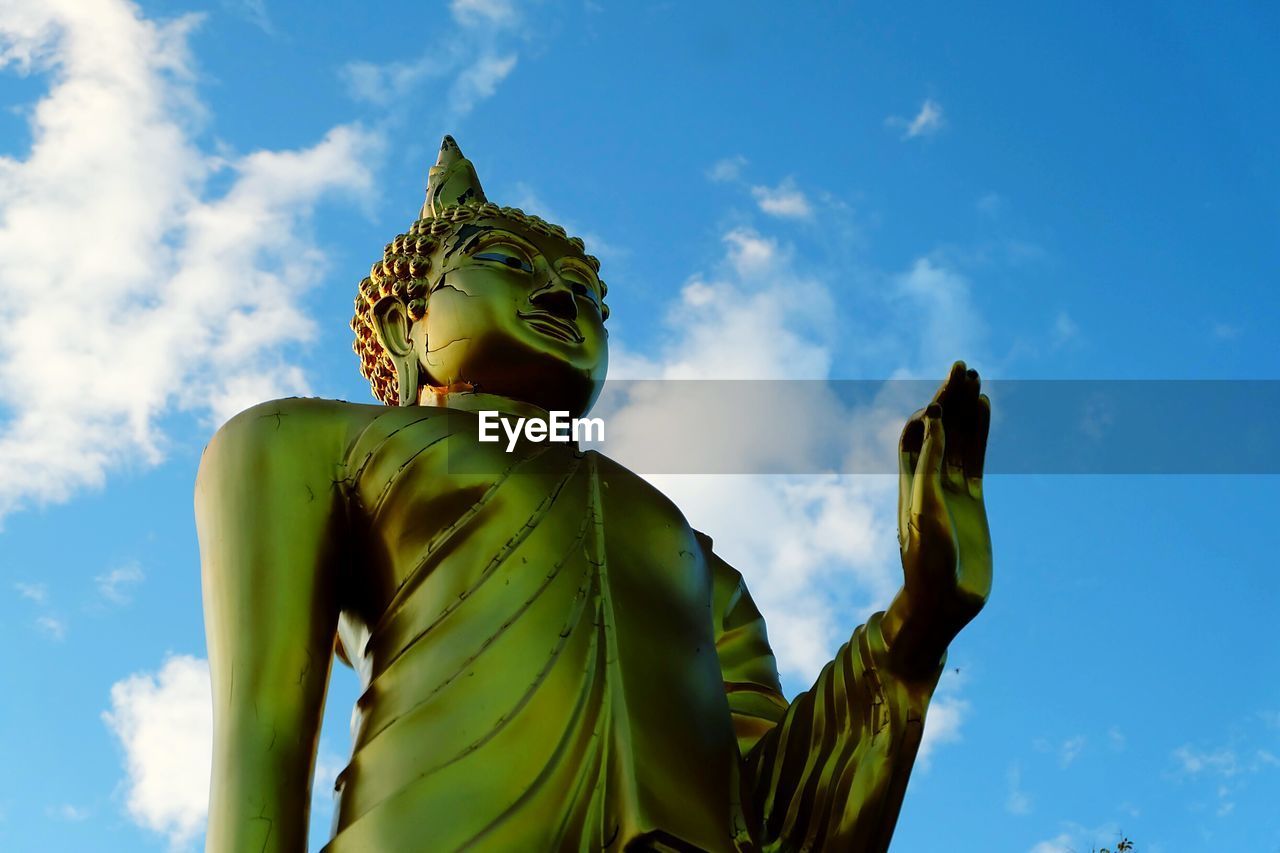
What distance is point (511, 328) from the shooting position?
5613 millimetres

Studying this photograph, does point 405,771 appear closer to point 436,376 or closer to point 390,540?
point 390,540

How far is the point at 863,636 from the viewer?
471cm

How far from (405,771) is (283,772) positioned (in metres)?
0.41

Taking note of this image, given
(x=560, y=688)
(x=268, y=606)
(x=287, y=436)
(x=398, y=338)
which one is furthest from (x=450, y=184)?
(x=560, y=688)

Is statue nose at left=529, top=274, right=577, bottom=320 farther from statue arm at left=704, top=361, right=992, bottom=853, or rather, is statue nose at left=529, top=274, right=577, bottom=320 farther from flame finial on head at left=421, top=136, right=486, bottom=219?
statue arm at left=704, top=361, right=992, bottom=853

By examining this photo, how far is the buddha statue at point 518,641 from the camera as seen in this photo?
4.29 meters

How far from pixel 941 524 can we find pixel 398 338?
7.74ft

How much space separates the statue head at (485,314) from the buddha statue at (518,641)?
2 centimetres

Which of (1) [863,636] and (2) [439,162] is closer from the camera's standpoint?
(1) [863,636]

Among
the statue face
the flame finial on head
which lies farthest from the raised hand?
the flame finial on head

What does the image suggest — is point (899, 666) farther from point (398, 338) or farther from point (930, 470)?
point (398, 338)

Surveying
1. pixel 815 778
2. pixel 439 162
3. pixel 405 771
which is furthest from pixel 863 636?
pixel 439 162

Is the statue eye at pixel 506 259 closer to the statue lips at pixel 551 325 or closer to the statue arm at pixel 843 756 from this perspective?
the statue lips at pixel 551 325

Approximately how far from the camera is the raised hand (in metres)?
4.36
